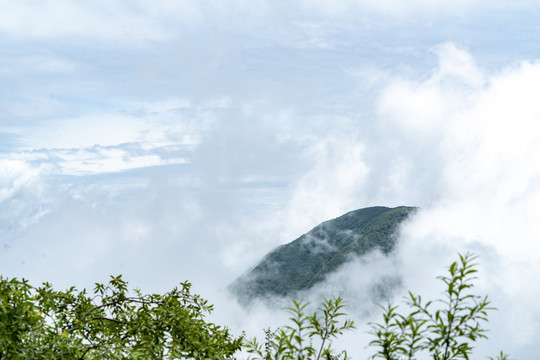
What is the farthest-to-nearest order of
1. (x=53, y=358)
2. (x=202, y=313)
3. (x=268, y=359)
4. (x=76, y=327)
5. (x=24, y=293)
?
(x=202, y=313), (x=76, y=327), (x=24, y=293), (x=53, y=358), (x=268, y=359)

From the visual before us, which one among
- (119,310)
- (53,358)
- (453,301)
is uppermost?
(119,310)

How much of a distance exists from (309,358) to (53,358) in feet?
15.2

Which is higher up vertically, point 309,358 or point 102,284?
point 102,284

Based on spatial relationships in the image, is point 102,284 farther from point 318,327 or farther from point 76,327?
point 318,327

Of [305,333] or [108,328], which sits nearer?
[305,333]

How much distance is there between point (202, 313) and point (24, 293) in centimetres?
444

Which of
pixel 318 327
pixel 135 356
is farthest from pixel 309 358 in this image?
pixel 135 356

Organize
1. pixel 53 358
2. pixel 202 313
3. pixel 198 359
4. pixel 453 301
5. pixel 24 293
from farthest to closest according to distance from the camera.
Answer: pixel 202 313, pixel 198 359, pixel 24 293, pixel 53 358, pixel 453 301

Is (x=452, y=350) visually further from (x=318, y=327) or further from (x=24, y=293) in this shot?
(x=24, y=293)

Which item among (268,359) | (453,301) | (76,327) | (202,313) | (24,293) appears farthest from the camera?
(202,313)

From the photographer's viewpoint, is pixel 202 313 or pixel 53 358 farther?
pixel 202 313

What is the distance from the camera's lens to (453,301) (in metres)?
5.62

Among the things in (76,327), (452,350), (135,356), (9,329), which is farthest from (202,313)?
(452,350)

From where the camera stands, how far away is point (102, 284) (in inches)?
517
